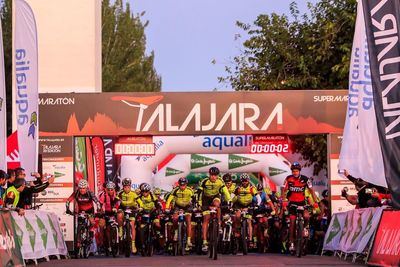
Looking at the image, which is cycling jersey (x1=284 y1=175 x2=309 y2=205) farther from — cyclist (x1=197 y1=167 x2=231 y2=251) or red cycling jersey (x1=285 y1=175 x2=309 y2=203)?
cyclist (x1=197 y1=167 x2=231 y2=251)

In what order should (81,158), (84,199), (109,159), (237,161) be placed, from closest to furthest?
1. (84,199)
2. (81,158)
3. (109,159)
4. (237,161)

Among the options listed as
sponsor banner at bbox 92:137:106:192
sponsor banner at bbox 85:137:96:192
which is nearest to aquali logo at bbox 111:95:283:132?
sponsor banner at bbox 85:137:96:192

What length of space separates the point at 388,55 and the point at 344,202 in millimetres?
11472

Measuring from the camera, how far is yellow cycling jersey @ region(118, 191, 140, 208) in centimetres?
2744

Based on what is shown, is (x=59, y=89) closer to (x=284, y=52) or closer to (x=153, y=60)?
(x=284, y=52)

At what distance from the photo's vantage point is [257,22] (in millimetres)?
38000

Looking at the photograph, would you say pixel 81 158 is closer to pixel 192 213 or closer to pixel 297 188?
pixel 192 213

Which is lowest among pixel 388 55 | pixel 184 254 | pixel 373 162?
pixel 184 254

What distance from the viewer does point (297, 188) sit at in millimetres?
25422

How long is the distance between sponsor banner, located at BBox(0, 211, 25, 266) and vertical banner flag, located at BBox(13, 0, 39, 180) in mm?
4621

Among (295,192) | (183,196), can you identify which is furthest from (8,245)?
(183,196)

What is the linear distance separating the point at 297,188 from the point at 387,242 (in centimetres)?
675

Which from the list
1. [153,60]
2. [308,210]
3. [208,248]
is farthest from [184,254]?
[153,60]

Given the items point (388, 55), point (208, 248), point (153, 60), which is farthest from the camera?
point (153, 60)
